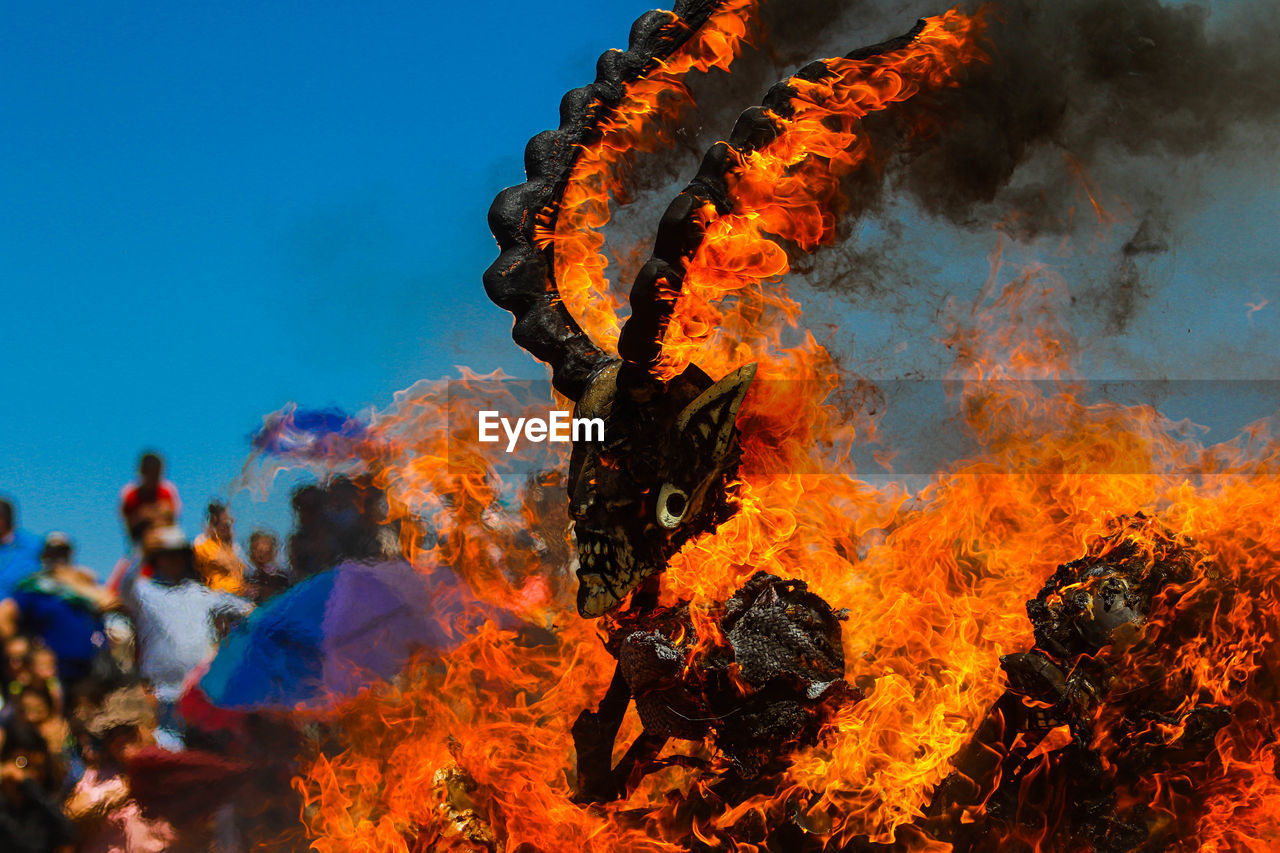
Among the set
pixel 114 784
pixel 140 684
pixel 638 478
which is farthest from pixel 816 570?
pixel 114 784

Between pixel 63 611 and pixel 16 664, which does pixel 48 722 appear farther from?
pixel 63 611

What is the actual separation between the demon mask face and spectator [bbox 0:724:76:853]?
390 centimetres

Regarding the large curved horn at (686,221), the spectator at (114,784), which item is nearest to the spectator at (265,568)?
the spectator at (114,784)

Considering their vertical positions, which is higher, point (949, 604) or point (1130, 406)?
point (1130, 406)

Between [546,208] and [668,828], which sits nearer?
[546,208]

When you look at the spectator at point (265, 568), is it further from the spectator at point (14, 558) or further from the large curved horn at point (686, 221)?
the large curved horn at point (686, 221)

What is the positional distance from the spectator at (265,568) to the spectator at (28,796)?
156cm

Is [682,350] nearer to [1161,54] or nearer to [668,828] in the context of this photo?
[668,828]

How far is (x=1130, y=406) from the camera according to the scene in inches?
202

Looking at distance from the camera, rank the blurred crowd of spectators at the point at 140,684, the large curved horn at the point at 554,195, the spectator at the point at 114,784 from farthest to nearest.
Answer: the spectator at the point at 114,784
the blurred crowd of spectators at the point at 140,684
the large curved horn at the point at 554,195

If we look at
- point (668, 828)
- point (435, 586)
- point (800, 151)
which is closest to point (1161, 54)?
point (800, 151)

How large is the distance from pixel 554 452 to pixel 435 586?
4.46ft

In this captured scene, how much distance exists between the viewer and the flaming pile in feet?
12.1

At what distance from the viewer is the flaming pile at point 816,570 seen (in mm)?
3686
